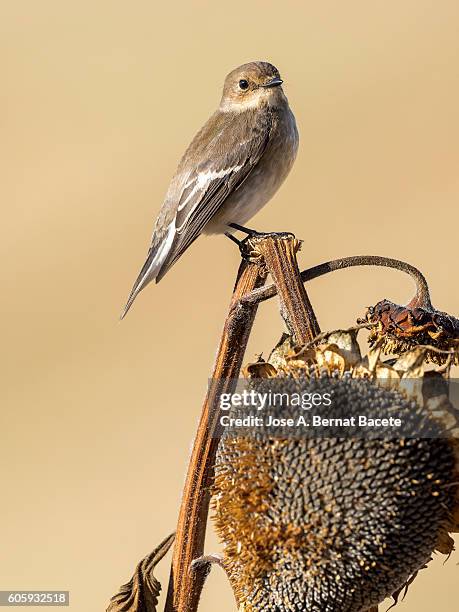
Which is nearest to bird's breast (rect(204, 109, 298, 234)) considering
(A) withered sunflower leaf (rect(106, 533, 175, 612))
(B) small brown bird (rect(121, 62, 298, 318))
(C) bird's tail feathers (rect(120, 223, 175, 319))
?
(B) small brown bird (rect(121, 62, 298, 318))

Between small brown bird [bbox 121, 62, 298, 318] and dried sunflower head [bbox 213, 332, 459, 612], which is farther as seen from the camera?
small brown bird [bbox 121, 62, 298, 318]

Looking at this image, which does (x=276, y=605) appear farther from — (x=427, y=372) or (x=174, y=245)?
(x=174, y=245)

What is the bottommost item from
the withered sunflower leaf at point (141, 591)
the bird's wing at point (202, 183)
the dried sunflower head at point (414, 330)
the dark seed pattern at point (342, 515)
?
the withered sunflower leaf at point (141, 591)

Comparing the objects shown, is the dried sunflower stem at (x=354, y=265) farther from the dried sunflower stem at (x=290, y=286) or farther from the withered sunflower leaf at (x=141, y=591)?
the withered sunflower leaf at (x=141, y=591)

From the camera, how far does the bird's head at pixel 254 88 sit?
20.0 feet

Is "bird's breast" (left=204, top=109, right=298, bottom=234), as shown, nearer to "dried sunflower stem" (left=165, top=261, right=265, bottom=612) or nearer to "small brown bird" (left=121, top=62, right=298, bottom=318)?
"small brown bird" (left=121, top=62, right=298, bottom=318)

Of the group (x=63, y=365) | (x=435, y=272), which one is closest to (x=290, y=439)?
(x=435, y=272)

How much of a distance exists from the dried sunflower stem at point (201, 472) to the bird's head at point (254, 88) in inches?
150

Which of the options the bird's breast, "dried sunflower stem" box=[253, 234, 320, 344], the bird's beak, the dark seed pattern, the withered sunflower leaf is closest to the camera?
the dark seed pattern

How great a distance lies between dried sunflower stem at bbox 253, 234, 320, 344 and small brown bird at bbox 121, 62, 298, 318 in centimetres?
275

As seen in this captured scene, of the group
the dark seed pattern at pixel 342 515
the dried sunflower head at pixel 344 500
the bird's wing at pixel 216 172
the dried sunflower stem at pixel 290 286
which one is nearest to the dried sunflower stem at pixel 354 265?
the dried sunflower stem at pixel 290 286

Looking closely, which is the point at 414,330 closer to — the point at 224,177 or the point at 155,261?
the point at 155,261

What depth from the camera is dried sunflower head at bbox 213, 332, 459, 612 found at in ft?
6.68

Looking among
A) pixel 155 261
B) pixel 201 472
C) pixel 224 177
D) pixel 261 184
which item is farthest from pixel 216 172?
pixel 201 472
